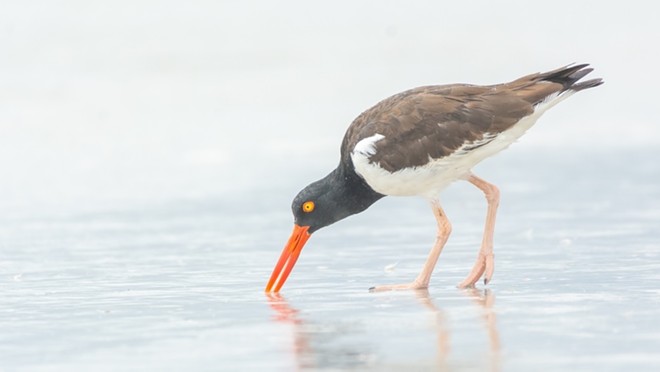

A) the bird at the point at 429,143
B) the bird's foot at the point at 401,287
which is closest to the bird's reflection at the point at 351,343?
the bird's foot at the point at 401,287

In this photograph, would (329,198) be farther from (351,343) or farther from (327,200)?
(351,343)

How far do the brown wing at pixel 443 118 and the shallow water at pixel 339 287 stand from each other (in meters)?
0.84

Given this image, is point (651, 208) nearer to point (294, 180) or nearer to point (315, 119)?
point (294, 180)

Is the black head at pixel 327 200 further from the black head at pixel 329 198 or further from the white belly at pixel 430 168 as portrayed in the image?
the white belly at pixel 430 168

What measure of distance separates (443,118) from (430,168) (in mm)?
342

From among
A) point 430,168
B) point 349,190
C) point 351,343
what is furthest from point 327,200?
point 351,343

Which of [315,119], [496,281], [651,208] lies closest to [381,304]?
[496,281]

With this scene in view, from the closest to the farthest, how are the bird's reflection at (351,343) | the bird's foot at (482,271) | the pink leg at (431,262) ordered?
1. the bird's reflection at (351,343)
2. the pink leg at (431,262)
3. the bird's foot at (482,271)

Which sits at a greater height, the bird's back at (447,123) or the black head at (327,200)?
the bird's back at (447,123)

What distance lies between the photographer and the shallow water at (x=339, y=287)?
618 cm

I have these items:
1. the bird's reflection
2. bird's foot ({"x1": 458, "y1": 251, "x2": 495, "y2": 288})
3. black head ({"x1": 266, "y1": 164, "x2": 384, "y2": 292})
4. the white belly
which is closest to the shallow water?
the bird's reflection

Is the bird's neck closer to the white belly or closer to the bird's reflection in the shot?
the white belly

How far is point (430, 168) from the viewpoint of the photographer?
9133 millimetres

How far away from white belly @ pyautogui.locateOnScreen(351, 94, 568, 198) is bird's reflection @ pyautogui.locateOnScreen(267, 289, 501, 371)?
1419 millimetres
